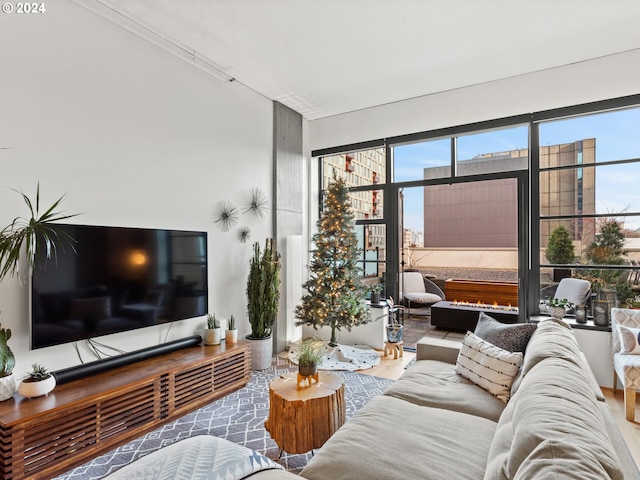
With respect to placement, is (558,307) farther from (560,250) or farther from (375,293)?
(375,293)

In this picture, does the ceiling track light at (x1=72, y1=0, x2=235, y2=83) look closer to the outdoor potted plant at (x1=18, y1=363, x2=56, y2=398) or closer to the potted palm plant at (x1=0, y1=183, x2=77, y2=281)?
the potted palm plant at (x1=0, y1=183, x2=77, y2=281)

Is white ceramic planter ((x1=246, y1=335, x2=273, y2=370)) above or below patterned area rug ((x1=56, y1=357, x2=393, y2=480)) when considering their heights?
above

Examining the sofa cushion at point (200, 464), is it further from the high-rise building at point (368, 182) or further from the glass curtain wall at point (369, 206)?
the high-rise building at point (368, 182)

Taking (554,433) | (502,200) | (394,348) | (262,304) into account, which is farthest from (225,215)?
(502,200)

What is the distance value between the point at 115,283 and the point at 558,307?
14.6 feet

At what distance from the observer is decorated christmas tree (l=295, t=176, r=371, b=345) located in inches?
185

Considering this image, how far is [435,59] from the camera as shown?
397 cm

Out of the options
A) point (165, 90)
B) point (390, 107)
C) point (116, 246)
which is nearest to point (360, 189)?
point (390, 107)

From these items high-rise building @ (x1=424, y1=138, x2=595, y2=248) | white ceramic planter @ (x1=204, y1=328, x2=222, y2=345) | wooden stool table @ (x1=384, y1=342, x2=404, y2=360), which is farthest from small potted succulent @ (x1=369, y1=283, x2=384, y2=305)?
white ceramic planter @ (x1=204, y1=328, x2=222, y2=345)

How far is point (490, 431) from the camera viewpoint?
76.5 inches

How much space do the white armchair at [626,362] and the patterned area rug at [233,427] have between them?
2009 mm

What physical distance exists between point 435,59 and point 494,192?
424 centimetres

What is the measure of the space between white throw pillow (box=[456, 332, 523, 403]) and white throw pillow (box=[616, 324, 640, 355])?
161 cm

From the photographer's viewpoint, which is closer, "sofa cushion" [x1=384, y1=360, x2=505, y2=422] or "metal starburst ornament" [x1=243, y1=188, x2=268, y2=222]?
"sofa cushion" [x1=384, y1=360, x2=505, y2=422]
